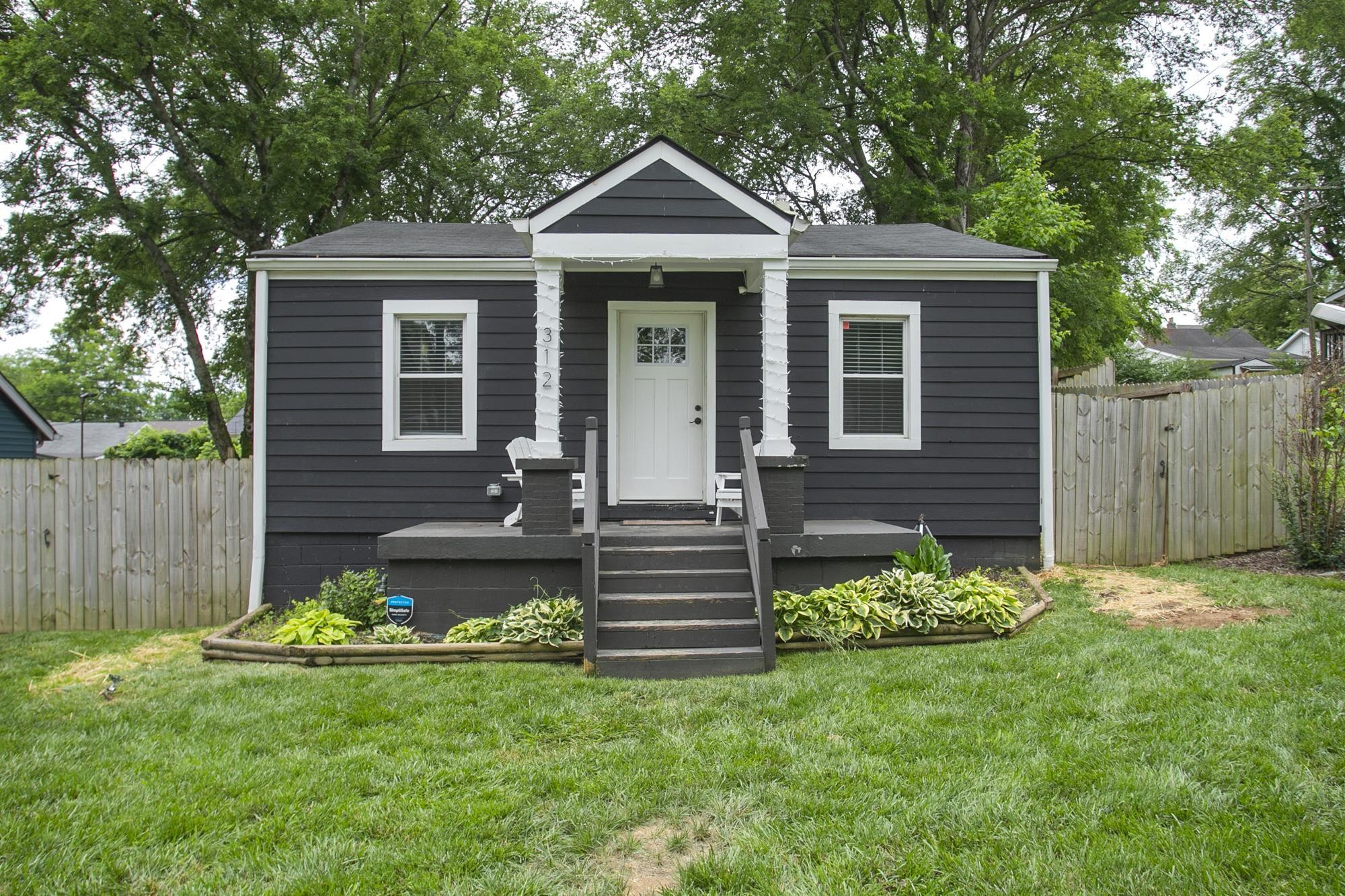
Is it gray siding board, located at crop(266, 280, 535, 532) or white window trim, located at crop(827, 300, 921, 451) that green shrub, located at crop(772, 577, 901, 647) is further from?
gray siding board, located at crop(266, 280, 535, 532)

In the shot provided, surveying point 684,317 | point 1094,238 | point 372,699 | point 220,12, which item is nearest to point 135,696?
point 372,699

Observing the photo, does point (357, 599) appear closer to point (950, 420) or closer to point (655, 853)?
point (655, 853)

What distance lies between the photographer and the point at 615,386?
796cm

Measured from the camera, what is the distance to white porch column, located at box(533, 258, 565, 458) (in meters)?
6.71

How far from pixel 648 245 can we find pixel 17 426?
54.0 feet

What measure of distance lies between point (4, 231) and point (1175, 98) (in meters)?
23.0

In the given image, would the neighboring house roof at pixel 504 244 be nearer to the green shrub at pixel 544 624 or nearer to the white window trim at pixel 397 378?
the white window trim at pixel 397 378

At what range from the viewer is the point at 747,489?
6.15m

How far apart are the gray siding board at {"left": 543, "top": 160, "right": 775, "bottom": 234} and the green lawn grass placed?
3618 millimetres

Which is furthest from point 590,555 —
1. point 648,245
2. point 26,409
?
point 26,409

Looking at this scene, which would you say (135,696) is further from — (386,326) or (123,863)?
(386,326)

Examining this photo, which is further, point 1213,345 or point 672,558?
point 1213,345

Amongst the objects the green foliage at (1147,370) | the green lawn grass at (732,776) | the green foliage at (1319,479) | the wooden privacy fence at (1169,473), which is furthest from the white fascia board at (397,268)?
the green foliage at (1147,370)

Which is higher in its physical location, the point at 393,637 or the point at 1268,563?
the point at 1268,563
